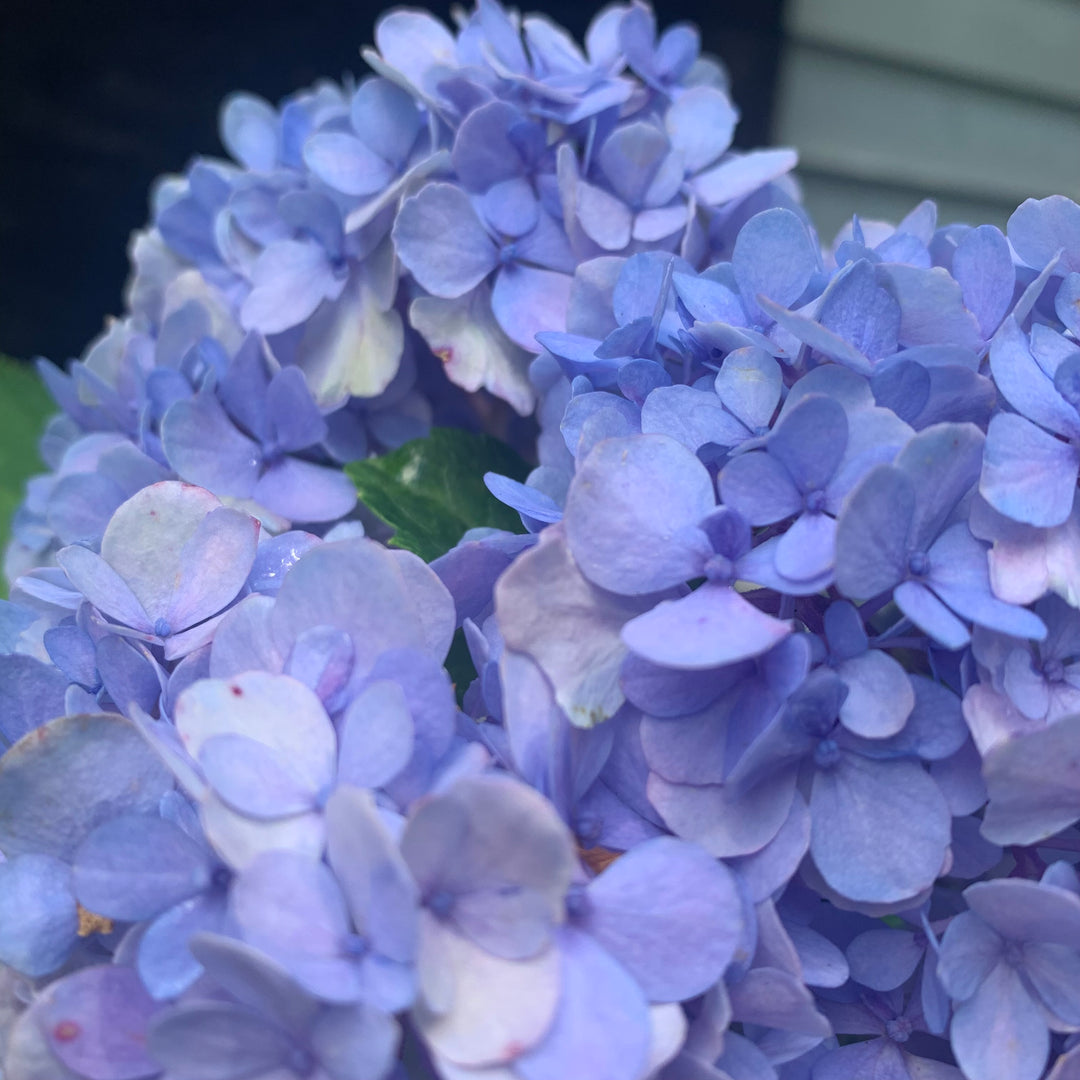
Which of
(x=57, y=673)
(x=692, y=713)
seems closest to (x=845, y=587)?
(x=692, y=713)

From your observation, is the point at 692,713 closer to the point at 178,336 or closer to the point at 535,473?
the point at 535,473

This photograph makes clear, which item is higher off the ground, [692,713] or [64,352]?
[692,713]

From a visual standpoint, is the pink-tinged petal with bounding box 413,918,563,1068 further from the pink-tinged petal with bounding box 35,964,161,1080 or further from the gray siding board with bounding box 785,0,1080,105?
the gray siding board with bounding box 785,0,1080,105

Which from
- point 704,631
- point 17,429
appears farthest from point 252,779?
point 17,429

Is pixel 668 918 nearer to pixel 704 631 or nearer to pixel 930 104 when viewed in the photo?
pixel 704 631

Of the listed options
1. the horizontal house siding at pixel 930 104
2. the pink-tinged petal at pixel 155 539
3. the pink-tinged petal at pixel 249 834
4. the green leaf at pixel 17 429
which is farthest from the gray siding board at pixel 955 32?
the pink-tinged petal at pixel 249 834
